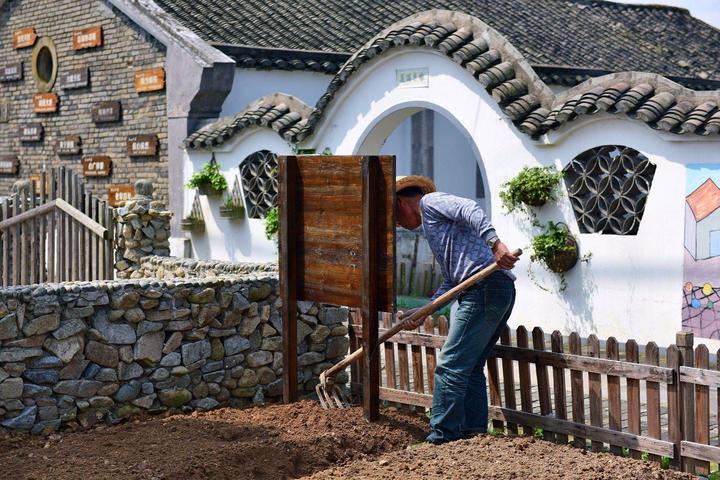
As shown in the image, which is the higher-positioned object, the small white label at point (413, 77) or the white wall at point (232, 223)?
the small white label at point (413, 77)

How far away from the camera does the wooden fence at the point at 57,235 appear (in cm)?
1074

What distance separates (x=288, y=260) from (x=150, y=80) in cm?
1042

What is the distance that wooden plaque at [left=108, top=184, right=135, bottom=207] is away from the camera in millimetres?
17578

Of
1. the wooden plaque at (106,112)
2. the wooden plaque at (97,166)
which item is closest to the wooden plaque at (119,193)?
the wooden plaque at (97,166)

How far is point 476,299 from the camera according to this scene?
643 cm

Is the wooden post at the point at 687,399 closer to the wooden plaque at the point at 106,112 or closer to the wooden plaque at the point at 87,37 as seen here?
the wooden plaque at the point at 106,112

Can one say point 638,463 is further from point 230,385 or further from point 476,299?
point 230,385

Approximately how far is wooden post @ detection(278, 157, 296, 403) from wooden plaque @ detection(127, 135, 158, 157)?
399 inches

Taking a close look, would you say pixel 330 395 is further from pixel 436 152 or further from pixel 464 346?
pixel 436 152

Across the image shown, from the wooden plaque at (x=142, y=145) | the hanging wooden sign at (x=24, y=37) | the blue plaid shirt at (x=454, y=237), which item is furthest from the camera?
the hanging wooden sign at (x=24, y=37)

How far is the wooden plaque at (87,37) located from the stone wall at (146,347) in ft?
37.3

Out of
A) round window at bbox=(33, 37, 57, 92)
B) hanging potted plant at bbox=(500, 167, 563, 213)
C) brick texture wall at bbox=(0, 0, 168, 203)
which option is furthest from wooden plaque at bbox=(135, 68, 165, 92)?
hanging potted plant at bbox=(500, 167, 563, 213)

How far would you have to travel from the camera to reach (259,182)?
14.6 m

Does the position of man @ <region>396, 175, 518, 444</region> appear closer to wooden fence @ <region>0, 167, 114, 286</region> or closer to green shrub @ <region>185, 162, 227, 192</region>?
wooden fence @ <region>0, 167, 114, 286</region>
